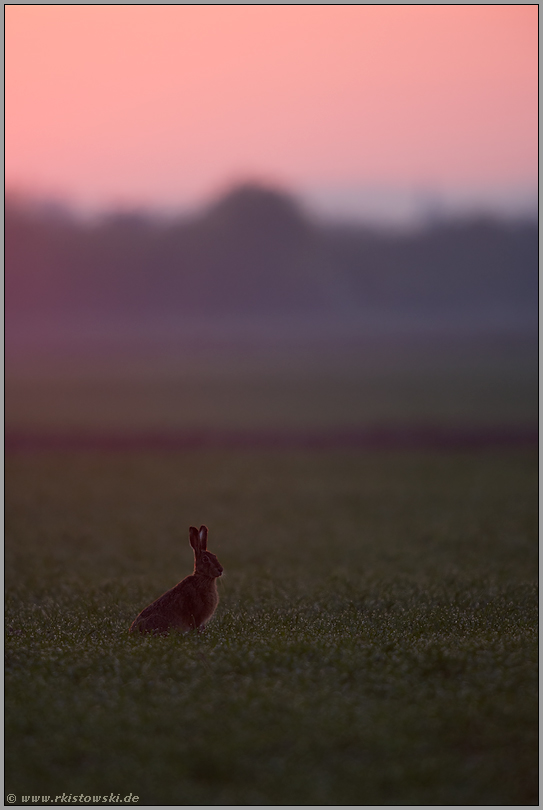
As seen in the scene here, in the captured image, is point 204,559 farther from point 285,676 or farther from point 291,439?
point 291,439

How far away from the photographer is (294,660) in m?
9.97

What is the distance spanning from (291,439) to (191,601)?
42124mm

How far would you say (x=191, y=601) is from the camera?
11.3m

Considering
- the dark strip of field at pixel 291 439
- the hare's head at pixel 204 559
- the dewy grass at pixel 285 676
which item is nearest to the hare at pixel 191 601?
the hare's head at pixel 204 559

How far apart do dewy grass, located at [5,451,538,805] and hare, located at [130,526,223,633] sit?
Answer: 0.32m

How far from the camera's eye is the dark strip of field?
159 ft

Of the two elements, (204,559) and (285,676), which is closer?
(285,676)

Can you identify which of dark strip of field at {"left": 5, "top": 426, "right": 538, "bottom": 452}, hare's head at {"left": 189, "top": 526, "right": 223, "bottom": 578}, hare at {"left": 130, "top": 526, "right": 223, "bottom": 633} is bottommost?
dark strip of field at {"left": 5, "top": 426, "right": 538, "bottom": 452}

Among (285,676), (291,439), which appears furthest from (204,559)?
(291,439)

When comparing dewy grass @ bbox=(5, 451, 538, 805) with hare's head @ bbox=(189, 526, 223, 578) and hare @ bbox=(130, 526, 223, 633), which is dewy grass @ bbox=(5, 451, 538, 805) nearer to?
hare @ bbox=(130, 526, 223, 633)

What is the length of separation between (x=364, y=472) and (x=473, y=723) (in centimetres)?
3168

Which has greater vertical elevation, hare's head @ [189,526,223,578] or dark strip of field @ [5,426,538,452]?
hare's head @ [189,526,223,578]

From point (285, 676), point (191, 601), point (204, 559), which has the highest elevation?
point (204, 559)

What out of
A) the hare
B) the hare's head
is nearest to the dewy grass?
the hare
